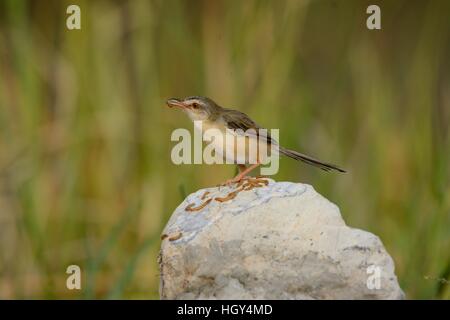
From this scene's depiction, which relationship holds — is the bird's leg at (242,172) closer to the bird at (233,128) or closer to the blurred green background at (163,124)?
the bird at (233,128)

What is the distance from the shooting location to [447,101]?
247 inches

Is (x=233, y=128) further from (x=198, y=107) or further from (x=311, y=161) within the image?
(x=311, y=161)

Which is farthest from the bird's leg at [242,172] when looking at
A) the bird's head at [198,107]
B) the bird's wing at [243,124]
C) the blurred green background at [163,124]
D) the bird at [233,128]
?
the blurred green background at [163,124]

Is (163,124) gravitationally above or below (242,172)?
above

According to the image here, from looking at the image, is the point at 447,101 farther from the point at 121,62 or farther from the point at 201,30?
the point at 121,62

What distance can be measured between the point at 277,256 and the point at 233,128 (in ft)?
3.49

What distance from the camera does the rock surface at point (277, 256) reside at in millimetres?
3170

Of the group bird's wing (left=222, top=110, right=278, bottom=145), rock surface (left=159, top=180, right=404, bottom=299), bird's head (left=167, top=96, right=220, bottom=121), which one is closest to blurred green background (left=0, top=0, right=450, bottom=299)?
bird's head (left=167, top=96, right=220, bottom=121)

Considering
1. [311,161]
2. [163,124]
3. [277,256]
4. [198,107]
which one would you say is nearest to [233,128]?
[198,107]

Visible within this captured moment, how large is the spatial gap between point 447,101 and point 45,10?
3.02 metres

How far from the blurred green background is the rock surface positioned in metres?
2.37

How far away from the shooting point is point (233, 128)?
4156 mm

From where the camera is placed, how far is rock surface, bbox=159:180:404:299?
317cm

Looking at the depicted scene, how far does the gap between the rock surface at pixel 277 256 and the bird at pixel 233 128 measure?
57cm
